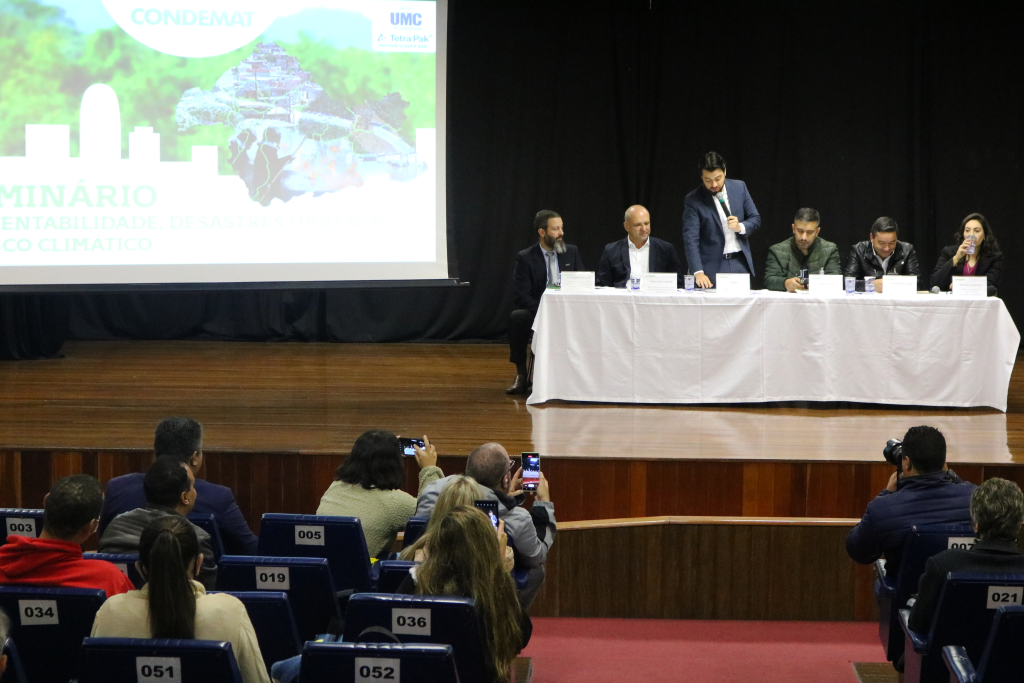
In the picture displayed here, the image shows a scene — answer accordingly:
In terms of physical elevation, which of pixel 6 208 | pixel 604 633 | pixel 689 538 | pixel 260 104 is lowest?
pixel 604 633

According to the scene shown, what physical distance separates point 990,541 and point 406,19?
14.0 ft

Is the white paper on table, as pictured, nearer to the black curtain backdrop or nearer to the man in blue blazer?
the man in blue blazer

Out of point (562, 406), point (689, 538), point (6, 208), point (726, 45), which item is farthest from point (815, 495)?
point (726, 45)

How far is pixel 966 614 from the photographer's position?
2643 mm

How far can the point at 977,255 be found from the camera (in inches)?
241

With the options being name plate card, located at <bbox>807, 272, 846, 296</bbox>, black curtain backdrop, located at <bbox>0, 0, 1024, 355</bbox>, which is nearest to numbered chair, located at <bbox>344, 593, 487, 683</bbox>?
name plate card, located at <bbox>807, 272, 846, 296</bbox>

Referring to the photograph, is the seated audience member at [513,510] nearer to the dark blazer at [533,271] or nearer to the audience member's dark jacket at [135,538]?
the audience member's dark jacket at [135,538]

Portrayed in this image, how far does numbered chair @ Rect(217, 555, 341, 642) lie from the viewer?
279 centimetres

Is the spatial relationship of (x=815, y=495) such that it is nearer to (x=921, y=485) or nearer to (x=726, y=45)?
(x=921, y=485)

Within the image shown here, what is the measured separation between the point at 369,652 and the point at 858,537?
180cm

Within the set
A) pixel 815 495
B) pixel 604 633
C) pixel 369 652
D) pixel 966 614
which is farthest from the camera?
pixel 815 495

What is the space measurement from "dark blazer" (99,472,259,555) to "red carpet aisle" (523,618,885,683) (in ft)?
3.40

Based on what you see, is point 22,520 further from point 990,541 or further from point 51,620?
point 990,541

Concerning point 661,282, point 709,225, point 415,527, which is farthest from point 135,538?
point 709,225
